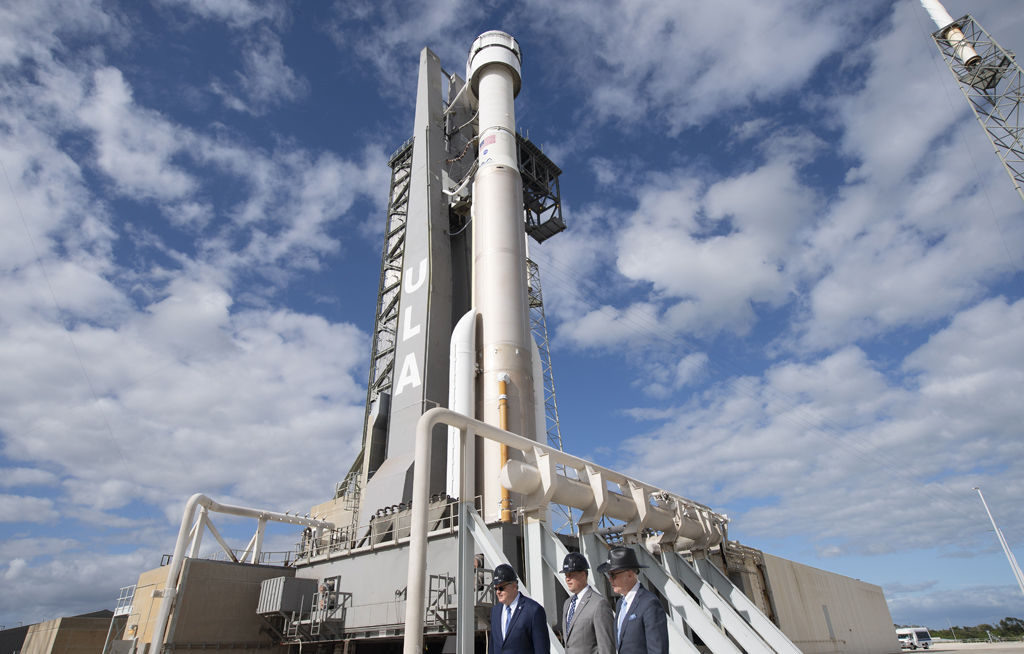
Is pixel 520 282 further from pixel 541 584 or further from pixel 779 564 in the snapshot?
pixel 779 564

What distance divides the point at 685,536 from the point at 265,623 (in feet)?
42.3

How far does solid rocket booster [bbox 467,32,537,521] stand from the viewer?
664 inches

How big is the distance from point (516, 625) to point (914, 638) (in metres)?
51.9

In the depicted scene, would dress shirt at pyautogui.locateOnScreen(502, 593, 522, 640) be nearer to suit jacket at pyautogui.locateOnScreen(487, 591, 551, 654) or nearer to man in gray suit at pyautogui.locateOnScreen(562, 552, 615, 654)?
suit jacket at pyautogui.locateOnScreen(487, 591, 551, 654)

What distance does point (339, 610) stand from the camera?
15.9m

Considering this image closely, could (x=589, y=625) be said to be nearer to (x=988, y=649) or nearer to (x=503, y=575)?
(x=503, y=575)

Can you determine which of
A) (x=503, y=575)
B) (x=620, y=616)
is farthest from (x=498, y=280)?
(x=620, y=616)

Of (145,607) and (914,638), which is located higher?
(145,607)

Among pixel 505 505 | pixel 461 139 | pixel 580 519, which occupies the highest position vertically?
pixel 461 139

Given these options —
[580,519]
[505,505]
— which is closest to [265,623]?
[505,505]

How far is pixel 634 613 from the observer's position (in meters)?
4.55

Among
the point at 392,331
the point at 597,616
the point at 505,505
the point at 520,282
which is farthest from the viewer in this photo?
the point at 392,331

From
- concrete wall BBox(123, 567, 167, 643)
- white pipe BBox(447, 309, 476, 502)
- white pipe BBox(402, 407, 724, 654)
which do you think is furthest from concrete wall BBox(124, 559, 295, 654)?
white pipe BBox(402, 407, 724, 654)

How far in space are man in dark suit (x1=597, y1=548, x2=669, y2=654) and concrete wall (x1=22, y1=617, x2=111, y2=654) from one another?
27.6m
